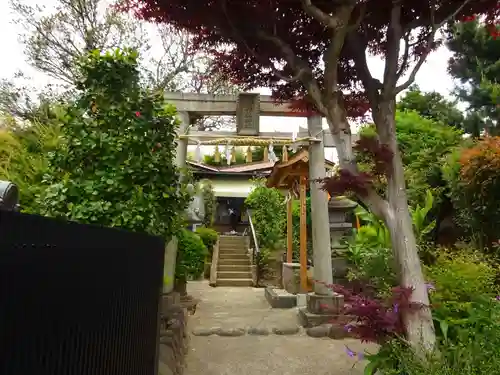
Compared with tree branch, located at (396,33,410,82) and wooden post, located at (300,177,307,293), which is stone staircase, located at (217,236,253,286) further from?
tree branch, located at (396,33,410,82)

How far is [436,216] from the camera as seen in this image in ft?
29.1

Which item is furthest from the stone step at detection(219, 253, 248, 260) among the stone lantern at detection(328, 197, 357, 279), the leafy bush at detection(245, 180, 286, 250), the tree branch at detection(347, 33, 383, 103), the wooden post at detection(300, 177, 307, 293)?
the tree branch at detection(347, 33, 383, 103)

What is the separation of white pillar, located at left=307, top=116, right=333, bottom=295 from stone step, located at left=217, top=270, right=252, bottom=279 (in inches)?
270

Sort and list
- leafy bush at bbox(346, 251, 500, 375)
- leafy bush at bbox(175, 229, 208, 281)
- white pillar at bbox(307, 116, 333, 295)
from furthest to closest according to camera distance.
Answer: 1. leafy bush at bbox(175, 229, 208, 281)
2. white pillar at bbox(307, 116, 333, 295)
3. leafy bush at bbox(346, 251, 500, 375)

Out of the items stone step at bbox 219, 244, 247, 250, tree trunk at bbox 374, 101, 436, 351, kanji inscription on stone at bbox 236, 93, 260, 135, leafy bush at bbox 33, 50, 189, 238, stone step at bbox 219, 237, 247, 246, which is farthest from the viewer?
stone step at bbox 219, 237, 247, 246

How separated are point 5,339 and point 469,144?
7981mm

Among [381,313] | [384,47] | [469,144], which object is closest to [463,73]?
[469,144]

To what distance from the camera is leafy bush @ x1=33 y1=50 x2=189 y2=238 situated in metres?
4.20

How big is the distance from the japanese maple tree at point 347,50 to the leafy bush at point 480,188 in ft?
10.3

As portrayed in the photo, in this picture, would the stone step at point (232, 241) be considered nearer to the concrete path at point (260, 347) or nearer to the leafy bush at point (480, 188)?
the concrete path at point (260, 347)

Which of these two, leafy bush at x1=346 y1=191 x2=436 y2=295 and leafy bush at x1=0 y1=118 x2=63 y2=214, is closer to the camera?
leafy bush at x1=346 y1=191 x2=436 y2=295

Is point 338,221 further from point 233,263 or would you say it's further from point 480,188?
point 233,263

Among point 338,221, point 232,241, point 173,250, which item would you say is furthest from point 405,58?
point 232,241

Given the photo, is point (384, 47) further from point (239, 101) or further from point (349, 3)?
point (239, 101)
